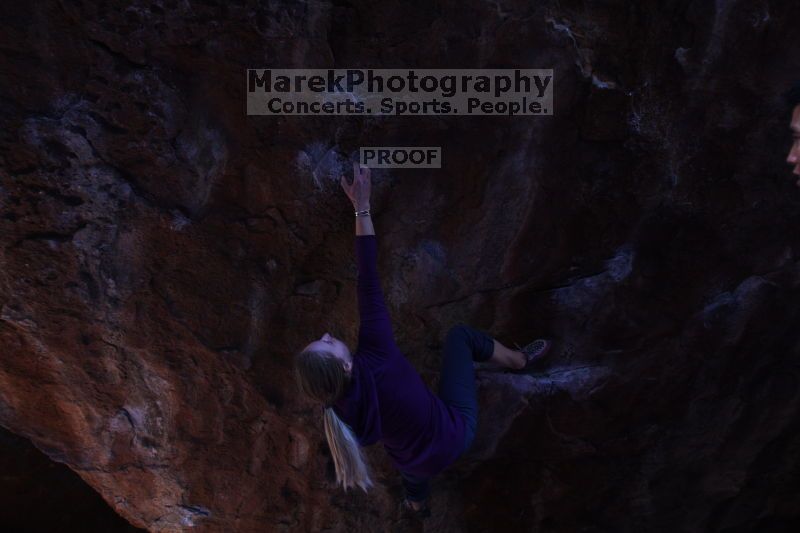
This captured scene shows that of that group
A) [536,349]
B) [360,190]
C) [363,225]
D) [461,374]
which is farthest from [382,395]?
[536,349]

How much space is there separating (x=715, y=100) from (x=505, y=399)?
5.41 ft

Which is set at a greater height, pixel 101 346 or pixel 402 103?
pixel 402 103

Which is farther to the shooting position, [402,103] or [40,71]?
[402,103]

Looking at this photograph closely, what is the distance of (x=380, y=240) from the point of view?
2576 millimetres

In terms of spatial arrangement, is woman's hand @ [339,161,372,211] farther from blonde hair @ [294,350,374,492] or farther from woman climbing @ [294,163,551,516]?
blonde hair @ [294,350,374,492]

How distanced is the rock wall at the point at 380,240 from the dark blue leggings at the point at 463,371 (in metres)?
0.25

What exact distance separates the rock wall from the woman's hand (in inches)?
4.1

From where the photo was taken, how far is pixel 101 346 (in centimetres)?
244

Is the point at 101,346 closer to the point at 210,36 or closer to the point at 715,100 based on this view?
the point at 210,36

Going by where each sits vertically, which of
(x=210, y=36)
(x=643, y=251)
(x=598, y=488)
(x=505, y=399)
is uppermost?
(x=210, y=36)

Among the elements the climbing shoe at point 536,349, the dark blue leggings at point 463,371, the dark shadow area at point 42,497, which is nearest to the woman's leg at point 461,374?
the dark blue leggings at point 463,371

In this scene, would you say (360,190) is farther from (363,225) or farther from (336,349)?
(336,349)

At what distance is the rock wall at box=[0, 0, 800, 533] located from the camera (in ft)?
7.02

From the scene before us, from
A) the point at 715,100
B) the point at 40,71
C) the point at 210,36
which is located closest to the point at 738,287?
the point at 715,100
